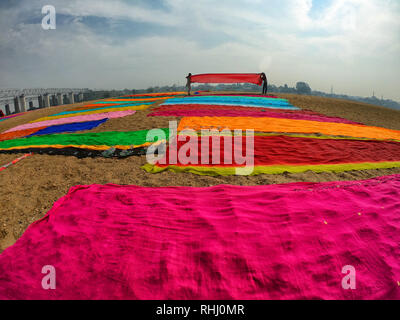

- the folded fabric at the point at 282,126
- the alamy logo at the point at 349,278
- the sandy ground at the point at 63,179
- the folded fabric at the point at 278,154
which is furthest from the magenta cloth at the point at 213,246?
the folded fabric at the point at 282,126

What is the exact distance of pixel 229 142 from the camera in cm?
459

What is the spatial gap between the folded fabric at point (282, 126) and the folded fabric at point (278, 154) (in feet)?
2.37

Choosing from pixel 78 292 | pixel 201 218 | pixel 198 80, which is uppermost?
pixel 198 80

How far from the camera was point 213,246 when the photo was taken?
1777 millimetres

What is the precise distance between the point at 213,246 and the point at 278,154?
288 centimetres

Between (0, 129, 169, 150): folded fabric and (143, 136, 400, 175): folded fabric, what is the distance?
3.45ft

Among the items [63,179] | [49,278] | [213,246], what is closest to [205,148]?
[63,179]

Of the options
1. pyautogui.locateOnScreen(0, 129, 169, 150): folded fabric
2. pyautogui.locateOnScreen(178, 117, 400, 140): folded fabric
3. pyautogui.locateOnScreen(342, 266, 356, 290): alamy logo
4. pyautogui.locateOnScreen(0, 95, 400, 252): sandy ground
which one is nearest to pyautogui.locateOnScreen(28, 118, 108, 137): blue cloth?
pyautogui.locateOnScreen(0, 129, 169, 150): folded fabric

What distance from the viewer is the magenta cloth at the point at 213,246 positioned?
57.6 inches

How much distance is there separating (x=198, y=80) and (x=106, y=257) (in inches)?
538

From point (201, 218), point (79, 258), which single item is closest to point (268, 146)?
point (201, 218)

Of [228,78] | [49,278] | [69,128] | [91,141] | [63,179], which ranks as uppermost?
[228,78]

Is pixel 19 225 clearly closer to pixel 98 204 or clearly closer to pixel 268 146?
pixel 98 204

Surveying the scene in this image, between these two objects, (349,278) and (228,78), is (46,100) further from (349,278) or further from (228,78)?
(349,278)
